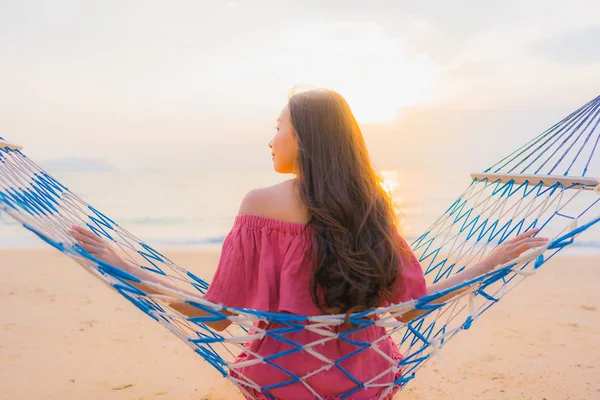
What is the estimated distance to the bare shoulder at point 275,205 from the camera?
4.61 ft

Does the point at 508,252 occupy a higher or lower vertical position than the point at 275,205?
lower

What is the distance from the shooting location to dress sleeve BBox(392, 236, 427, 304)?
4.95 feet

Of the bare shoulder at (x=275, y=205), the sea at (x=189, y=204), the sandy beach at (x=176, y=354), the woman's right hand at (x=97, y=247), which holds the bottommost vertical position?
the sea at (x=189, y=204)

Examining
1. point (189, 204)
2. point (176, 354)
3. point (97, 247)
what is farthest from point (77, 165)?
point (97, 247)

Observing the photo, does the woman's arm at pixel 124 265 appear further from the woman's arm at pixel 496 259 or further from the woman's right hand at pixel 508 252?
the woman's right hand at pixel 508 252

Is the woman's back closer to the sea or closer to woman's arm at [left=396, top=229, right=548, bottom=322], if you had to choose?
woman's arm at [left=396, top=229, right=548, bottom=322]

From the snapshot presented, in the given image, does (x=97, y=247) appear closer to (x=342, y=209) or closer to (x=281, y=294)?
(x=281, y=294)

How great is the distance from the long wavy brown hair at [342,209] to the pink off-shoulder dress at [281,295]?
4 centimetres

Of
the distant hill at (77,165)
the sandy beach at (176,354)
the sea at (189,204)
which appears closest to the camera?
the sandy beach at (176,354)

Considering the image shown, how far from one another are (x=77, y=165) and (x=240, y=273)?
28901 mm

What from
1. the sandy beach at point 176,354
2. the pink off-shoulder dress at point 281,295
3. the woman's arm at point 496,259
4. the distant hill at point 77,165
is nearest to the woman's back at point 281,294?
the pink off-shoulder dress at point 281,295

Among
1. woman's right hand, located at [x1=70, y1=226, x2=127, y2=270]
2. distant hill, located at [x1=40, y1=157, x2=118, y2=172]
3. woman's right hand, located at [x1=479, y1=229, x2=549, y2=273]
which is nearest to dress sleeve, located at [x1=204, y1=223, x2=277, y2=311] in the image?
Result: woman's right hand, located at [x1=70, y1=226, x2=127, y2=270]

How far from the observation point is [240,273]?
1.41 m

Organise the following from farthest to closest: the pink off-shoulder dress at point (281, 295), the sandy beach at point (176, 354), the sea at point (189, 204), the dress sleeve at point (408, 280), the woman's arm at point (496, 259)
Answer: the sea at point (189, 204), the sandy beach at point (176, 354), the woman's arm at point (496, 259), the dress sleeve at point (408, 280), the pink off-shoulder dress at point (281, 295)
